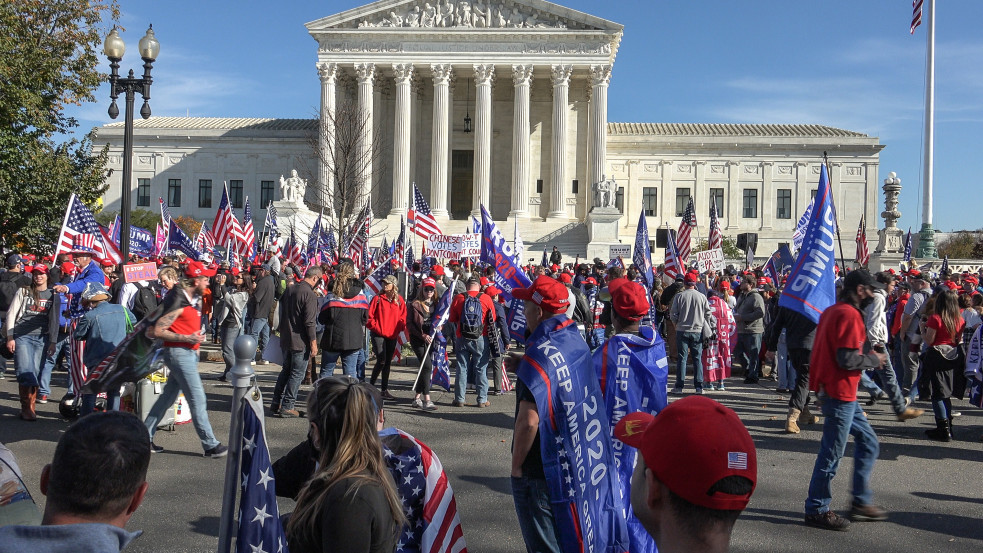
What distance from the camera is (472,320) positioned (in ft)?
36.4

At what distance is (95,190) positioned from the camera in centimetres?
2222

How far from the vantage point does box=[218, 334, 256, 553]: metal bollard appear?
109 inches

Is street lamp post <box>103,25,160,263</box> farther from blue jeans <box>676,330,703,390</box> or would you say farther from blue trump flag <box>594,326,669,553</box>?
blue trump flag <box>594,326,669,553</box>

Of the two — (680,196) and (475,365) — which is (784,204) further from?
(475,365)

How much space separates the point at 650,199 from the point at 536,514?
56873mm

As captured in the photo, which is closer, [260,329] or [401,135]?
[260,329]

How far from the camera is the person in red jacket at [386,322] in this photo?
36.3ft

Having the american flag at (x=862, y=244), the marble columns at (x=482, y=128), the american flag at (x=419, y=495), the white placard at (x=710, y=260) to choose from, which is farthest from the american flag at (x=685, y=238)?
the marble columns at (x=482, y=128)

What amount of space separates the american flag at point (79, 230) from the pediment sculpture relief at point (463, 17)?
130ft

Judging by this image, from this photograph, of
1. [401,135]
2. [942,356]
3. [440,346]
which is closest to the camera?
[942,356]

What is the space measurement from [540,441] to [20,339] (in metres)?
8.35

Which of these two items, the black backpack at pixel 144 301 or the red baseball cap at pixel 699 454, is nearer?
the red baseball cap at pixel 699 454

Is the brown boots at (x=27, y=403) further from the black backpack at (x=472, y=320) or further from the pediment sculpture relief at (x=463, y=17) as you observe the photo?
the pediment sculpture relief at (x=463, y=17)

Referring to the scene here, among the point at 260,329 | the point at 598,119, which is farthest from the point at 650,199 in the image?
the point at 260,329
